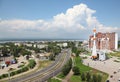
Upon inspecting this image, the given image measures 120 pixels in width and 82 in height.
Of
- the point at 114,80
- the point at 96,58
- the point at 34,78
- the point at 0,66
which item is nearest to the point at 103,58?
the point at 96,58

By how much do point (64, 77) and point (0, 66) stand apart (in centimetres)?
3196

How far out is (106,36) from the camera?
398 feet

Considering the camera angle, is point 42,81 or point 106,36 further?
point 106,36

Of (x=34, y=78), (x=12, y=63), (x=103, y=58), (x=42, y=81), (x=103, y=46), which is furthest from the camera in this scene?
(x=103, y=46)

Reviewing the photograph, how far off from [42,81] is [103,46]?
84.4 m

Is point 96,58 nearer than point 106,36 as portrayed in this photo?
Yes

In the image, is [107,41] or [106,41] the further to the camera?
[106,41]

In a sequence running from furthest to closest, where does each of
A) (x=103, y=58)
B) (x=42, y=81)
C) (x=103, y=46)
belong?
(x=103, y=46), (x=103, y=58), (x=42, y=81)

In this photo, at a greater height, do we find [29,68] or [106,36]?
[106,36]

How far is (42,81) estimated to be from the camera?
149 feet

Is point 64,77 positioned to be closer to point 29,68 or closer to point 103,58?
point 29,68

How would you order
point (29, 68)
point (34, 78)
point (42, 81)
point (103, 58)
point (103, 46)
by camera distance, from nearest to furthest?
point (42, 81) → point (34, 78) → point (29, 68) → point (103, 58) → point (103, 46)

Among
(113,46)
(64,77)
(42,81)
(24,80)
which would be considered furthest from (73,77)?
(113,46)

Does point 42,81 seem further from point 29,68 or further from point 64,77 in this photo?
point 29,68
